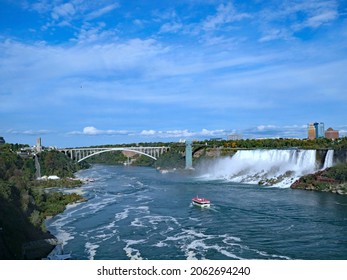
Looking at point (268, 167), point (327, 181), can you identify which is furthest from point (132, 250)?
point (268, 167)

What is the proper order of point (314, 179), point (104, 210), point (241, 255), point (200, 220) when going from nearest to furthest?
point (241, 255) < point (200, 220) < point (104, 210) < point (314, 179)

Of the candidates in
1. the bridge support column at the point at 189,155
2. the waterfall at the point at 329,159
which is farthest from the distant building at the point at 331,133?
the waterfall at the point at 329,159

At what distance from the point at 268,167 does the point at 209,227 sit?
590 inches

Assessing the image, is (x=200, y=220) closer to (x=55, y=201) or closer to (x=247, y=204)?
(x=247, y=204)

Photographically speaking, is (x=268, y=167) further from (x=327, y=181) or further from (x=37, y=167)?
(x=37, y=167)

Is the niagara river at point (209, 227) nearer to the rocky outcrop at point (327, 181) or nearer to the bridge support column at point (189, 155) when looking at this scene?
the rocky outcrop at point (327, 181)

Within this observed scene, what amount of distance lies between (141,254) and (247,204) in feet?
22.9

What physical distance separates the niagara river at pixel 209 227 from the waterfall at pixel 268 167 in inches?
164

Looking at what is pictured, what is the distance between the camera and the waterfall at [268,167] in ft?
72.4

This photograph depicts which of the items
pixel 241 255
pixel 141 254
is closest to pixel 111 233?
pixel 141 254

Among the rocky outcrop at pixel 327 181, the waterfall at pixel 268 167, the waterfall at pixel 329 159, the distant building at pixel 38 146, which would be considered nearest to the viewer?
the rocky outcrop at pixel 327 181

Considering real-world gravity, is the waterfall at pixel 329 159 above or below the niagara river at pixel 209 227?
above

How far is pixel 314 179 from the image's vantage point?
19500 mm

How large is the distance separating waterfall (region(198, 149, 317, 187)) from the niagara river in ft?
13.7
